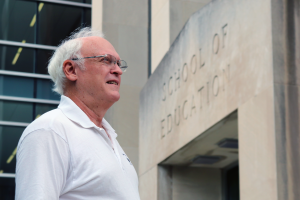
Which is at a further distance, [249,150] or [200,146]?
[200,146]

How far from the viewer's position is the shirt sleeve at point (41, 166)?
2.19 meters

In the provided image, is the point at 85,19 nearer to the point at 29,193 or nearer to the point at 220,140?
the point at 220,140

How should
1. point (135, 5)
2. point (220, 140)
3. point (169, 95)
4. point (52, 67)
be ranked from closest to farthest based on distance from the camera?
1. point (52, 67)
2. point (220, 140)
3. point (169, 95)
4. point (135, 5)

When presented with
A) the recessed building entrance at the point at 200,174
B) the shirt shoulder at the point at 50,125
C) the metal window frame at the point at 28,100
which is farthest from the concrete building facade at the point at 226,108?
the metal window frame at the point at 28,100

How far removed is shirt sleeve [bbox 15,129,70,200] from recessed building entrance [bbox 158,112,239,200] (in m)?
7.46

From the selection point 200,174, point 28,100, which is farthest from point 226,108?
point 28,100

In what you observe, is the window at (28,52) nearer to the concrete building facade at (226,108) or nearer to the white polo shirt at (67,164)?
the concrete building facade at (226,108)

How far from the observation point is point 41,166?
7.32ft

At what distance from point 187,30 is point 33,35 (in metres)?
14.0

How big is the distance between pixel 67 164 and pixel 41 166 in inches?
5.0

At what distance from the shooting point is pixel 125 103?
54.7ft

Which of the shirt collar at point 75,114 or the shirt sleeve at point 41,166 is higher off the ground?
the shirt collar at point 75,114

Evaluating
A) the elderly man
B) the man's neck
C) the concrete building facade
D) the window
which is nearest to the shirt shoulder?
the elderly man

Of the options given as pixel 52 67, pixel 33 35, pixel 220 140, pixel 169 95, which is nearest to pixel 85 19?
pixel 33 35
